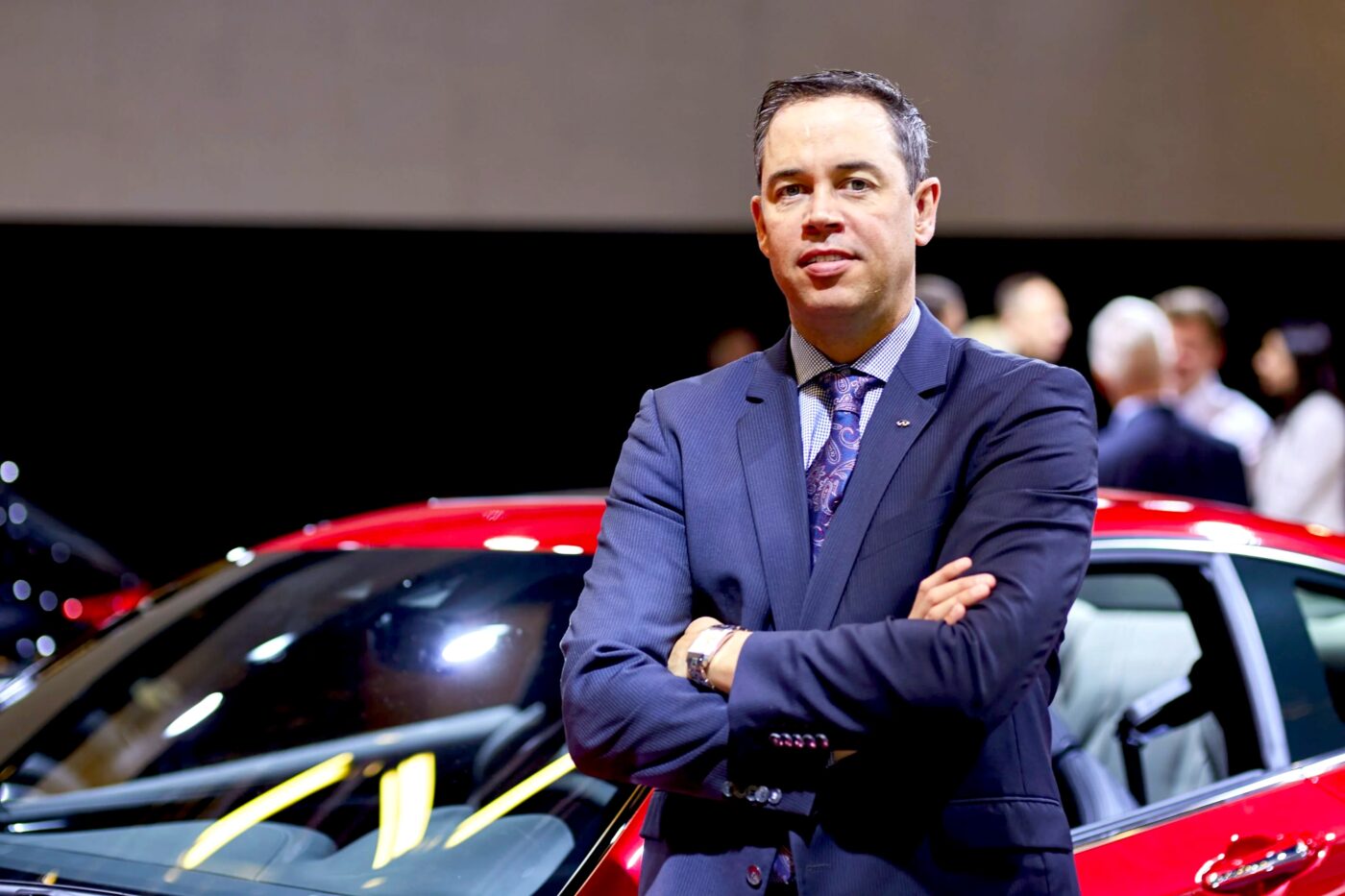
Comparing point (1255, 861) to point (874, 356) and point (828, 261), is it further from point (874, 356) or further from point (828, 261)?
point (828, 261)

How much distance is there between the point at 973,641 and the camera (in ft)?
4.23

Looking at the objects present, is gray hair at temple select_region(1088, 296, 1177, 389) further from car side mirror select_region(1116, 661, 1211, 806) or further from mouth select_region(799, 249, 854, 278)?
mouth select_region(799, 249, 854, 278)

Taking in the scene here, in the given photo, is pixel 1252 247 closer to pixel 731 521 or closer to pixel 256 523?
pixel 256 523

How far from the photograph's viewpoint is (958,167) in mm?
5770

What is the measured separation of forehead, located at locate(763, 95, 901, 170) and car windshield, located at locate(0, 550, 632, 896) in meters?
0.81

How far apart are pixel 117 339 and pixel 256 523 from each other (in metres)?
1.37

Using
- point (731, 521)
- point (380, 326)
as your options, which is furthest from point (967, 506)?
point (380, 326)

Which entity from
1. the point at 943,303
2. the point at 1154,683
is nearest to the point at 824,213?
the point at 1154,683

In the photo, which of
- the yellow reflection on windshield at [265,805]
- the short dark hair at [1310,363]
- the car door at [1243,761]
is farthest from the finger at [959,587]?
the short dark hair at [1310,363]

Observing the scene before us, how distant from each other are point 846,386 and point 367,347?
6.58 meters

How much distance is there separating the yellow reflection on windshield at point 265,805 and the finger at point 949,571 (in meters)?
1.02

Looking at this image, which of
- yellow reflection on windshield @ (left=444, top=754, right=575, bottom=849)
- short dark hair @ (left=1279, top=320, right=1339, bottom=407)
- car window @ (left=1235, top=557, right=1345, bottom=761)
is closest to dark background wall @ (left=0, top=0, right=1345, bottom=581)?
short dark hair @ (left=1279, top=320, right=1339, bottom=407)

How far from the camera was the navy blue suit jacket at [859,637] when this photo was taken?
4.29 ft

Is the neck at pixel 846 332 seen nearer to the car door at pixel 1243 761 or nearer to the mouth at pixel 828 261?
the mouth at pixel 828 261
